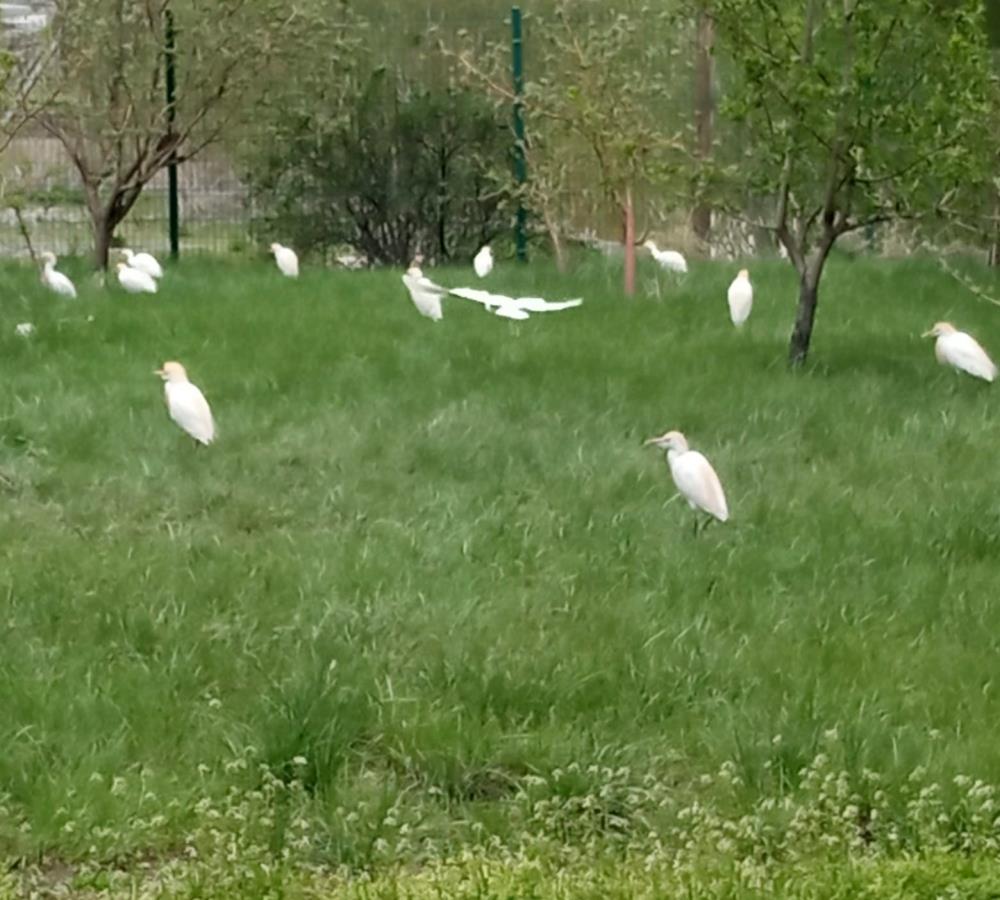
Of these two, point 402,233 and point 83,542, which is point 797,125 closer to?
point 83,542

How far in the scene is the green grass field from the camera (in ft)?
11.2

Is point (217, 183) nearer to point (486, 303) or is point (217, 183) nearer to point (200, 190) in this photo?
point (200, 190)

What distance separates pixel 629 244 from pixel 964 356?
10.2ft

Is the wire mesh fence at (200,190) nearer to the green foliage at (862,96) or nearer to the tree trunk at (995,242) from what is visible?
the tree trunk at (995,242)

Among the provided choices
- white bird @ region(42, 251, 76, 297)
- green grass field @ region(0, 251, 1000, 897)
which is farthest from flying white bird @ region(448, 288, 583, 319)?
white bird @ region(42, 251, 76, 297)

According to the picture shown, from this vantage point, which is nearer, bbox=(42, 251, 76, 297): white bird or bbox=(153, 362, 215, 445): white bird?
bbox=(153, 362, 215, 445): white bird

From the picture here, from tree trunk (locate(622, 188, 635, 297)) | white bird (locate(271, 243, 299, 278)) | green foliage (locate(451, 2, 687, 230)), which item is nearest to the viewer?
tree trunk (locate(622, 188, 635, 297))

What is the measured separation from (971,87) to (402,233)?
23.6 ft

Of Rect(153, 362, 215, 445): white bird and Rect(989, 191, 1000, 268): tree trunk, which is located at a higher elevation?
Rect(153, 362, 215, 445): white bird

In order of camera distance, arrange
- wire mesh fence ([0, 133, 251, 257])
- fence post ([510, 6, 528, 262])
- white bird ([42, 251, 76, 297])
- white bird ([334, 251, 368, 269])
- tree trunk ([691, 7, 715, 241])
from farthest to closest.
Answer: white bird ([334, 251, 368, 269]) → wire mesh fence ([0, 133, 251, 257]) → tree trunk ([691, 7, 715, 241]) → fence post ([510, 6, 528, 262]) → white bird ([42, 251, 76, 297])

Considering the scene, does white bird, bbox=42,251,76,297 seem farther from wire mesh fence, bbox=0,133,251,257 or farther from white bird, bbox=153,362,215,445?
white bird, bbox=153,362,215,445

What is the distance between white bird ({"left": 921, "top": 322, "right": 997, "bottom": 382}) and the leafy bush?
6.55 meters

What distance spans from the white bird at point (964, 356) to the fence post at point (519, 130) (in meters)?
5.38

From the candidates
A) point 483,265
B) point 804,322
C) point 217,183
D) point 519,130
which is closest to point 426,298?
point 483,265
